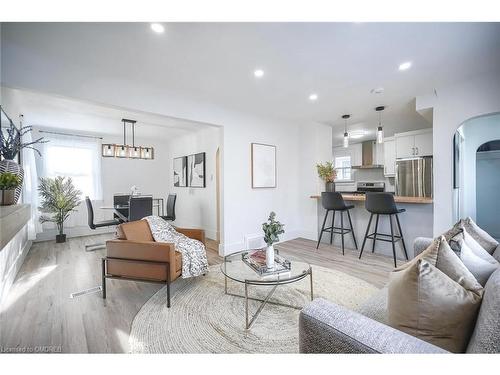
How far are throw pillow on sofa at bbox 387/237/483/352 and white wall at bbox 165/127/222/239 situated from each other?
12.9 feet

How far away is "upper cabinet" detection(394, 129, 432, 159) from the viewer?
15.1 ft

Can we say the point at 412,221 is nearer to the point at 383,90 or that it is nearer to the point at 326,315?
the point at 383,90

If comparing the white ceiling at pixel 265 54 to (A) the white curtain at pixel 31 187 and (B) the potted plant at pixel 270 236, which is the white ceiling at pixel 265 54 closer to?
(B) the potted plant at pixel 270 236

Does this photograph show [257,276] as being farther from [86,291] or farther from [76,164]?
[76,164]

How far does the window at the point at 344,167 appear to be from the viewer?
7.10 meters

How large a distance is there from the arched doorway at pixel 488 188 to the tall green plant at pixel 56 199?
24.4ft

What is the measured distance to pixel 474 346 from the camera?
78 cm

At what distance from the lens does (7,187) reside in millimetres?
1700

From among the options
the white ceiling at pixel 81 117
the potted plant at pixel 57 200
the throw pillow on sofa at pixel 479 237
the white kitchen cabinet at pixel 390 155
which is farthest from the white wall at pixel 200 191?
the white kitchen cabinet at pixel 390 155

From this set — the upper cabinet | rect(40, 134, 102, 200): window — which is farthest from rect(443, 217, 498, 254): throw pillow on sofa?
rect(40, 134, 102, 200): window

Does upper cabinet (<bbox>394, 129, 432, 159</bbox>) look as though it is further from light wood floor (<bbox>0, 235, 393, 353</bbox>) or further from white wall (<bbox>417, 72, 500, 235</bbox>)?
light wood floor (<bbox>0, 235, 393, 353</bbox>)

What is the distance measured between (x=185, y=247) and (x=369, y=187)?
568 centimetres

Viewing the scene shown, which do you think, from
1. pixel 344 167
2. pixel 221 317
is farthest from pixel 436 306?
pixel 344 167
